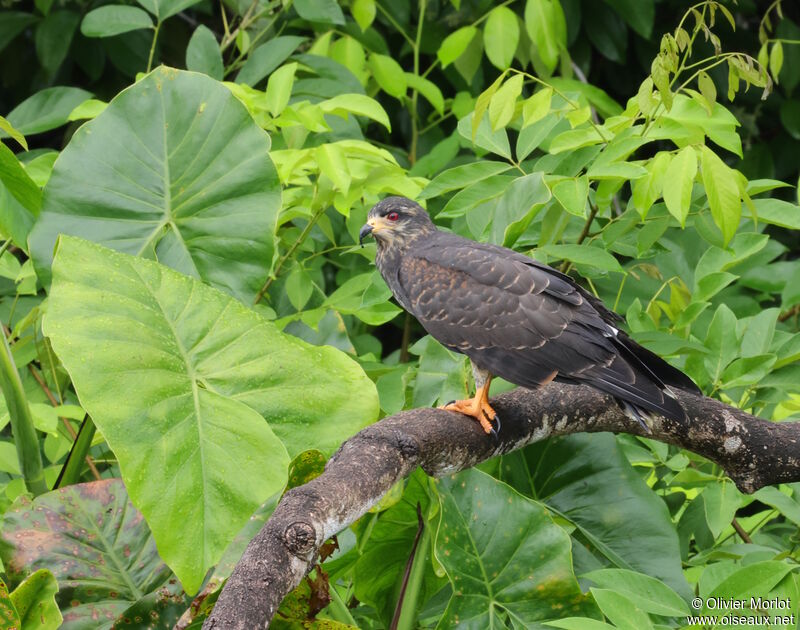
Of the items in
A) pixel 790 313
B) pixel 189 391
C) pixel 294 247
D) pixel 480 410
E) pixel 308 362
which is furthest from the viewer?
pixel 790 313

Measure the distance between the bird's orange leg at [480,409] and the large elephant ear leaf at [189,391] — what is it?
0.24 meters

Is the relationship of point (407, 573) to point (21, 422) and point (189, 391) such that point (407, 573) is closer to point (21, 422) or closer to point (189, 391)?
point (189, 391)

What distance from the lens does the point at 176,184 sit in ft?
6.97

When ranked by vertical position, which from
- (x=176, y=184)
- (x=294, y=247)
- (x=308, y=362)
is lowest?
(x=294, y=247)

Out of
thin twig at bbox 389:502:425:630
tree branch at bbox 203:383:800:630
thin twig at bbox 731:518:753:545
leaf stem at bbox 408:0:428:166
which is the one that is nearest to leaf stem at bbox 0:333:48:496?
tree branch at bbox 203:383:800:630

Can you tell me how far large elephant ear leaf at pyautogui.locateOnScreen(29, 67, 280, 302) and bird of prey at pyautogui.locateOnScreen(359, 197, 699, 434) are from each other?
40 centimetres

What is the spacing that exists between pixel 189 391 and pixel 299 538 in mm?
497

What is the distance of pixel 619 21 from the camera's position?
382 centimetres

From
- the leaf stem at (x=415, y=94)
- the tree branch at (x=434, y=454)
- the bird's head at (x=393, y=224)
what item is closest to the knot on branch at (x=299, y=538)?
the tree branch at (x=434, y=454)

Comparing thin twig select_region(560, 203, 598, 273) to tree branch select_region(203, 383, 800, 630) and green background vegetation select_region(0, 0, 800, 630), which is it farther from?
tree branch select_region(203, 383, 800, 630)

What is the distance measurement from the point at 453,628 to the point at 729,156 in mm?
2892

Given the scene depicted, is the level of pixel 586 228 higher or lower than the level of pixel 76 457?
higher

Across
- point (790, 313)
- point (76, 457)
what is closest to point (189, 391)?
point (76, 457)

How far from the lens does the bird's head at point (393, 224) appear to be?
2.45 metres
